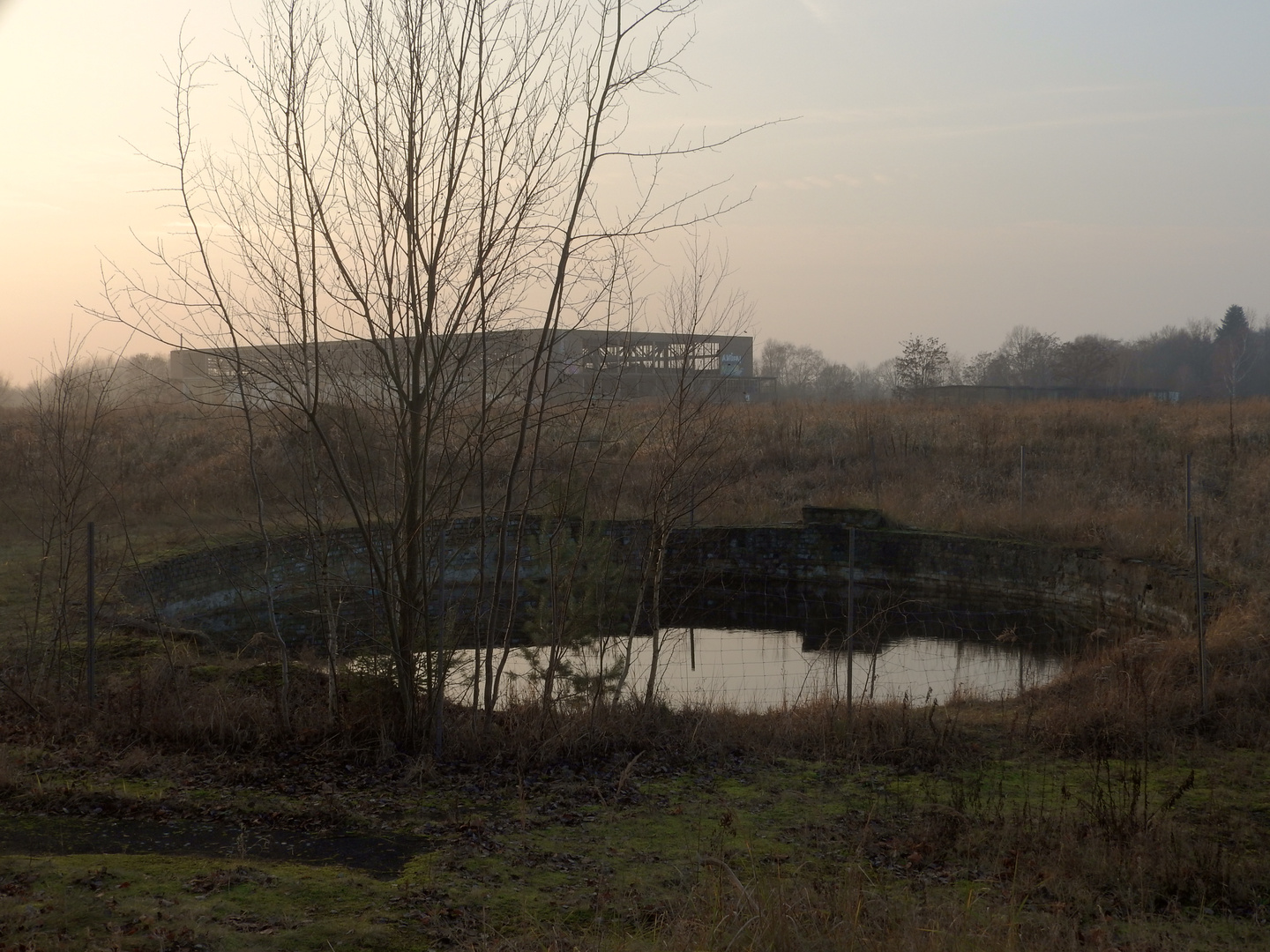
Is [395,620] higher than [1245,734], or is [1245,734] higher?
[395,620]

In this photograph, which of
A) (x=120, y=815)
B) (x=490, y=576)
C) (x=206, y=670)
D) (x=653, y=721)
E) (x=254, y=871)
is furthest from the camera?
(x=490, y=576)

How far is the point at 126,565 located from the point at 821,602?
12.0 m

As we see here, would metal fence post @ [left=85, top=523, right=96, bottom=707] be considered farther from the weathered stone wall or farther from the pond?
the weathered stone wall

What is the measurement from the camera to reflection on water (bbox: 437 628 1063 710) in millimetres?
10219

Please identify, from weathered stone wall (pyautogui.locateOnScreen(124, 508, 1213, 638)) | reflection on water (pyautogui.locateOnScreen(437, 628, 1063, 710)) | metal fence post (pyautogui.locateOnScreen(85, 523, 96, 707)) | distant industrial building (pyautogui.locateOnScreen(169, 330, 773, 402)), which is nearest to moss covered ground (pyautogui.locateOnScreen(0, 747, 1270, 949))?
metal fence post (pyautogui.locateOnScreen(85, 523, 96, 707))

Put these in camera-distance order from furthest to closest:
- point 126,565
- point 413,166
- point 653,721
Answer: point 126,565 → point 653,721 → point 413,166

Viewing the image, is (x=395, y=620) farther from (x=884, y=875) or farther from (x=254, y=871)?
(x=884, y=875)

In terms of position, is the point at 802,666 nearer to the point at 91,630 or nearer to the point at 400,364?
the point at 400,364

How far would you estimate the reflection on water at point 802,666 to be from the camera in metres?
10.2

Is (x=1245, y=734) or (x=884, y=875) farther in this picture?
(x=1245, y=734)

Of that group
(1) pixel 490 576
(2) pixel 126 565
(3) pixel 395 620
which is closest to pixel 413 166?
(3) pixel 395 620

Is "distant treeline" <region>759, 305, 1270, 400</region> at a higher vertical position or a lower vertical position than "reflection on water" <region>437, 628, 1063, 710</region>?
higher

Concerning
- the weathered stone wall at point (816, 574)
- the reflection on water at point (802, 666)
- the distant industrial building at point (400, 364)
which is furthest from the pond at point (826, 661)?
the distant industrial building at point (400, 364)

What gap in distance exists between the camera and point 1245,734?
6.96m
